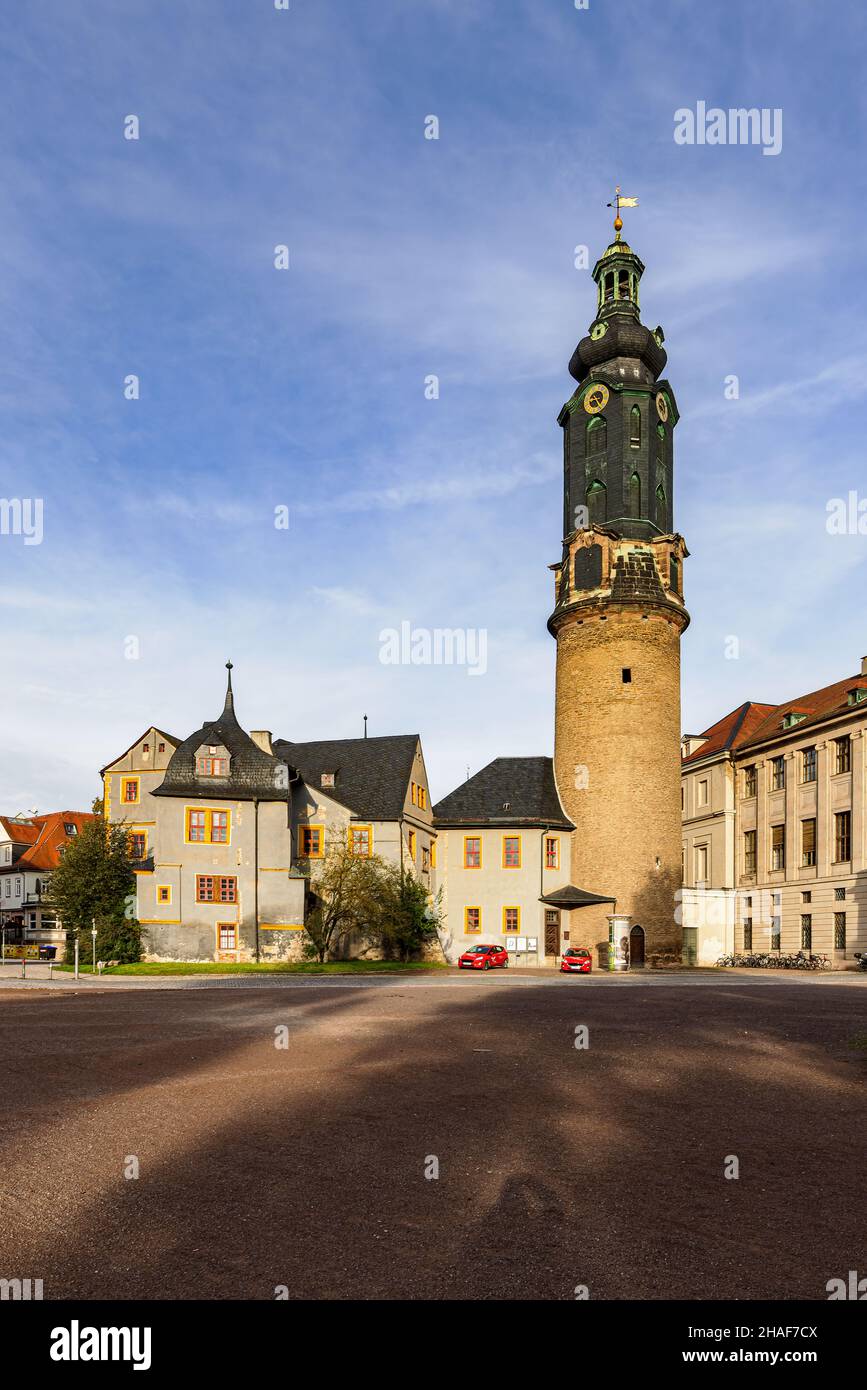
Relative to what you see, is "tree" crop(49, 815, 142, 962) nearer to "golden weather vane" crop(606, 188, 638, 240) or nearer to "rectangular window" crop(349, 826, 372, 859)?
"rectangular window" crop(349, 826, 372, 859)

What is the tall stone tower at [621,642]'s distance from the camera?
53062 millimetres

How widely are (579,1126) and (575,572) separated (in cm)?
4854

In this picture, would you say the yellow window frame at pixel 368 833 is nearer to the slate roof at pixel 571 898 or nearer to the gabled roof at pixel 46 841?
the slate roof at pixel 571 898

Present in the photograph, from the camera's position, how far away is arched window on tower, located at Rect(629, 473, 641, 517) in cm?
5734

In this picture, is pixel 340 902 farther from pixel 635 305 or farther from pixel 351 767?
pixel 635 305

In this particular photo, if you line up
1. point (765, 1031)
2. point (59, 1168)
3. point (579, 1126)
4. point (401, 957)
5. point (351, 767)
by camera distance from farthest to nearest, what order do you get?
point (351, 767), point (401, 957), point (765, 1031), point (579, 1126), point (59, 1168)

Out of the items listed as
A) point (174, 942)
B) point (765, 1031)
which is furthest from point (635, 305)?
point (765, 1031)

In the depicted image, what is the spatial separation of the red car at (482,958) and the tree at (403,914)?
260cm

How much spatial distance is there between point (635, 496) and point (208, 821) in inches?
1156

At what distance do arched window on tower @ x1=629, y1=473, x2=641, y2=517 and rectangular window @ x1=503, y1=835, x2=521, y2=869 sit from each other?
1897 cm

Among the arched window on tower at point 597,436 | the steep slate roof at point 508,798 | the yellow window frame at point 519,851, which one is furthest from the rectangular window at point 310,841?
the arched window on tower at point 597,436

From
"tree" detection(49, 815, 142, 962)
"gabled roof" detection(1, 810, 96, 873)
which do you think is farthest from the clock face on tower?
"gabled roof" detection(1, 810, 96, 873)

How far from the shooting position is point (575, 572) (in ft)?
189

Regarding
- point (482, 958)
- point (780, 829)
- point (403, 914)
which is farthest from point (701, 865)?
point (403, 914)
